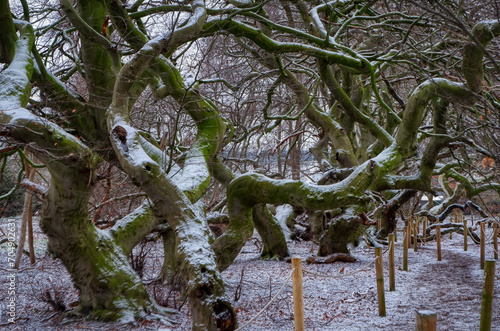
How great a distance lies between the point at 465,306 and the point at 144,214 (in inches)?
183

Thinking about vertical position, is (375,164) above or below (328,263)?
above

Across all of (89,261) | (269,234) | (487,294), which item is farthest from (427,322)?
(269,234)

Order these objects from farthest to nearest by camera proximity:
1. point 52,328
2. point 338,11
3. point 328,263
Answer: point 328,263 → point 338,11 → point 52,328

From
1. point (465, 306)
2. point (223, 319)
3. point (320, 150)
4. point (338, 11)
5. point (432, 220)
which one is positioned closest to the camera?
point (223, 319)

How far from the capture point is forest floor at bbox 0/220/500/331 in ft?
16.1

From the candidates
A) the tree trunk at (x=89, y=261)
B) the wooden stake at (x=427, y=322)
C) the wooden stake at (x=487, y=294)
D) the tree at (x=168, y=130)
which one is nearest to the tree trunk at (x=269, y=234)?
the tree at (x=168, y=130)

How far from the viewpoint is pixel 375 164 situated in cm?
654

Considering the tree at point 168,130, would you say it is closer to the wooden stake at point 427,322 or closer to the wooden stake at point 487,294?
the wooden stake at point 487,294

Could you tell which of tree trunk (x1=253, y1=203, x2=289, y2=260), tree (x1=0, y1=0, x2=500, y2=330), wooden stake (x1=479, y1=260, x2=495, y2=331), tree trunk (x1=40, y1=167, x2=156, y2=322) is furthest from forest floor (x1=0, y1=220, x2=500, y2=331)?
wooden stake (x1=479, y1=260, x2=495, y2=331)

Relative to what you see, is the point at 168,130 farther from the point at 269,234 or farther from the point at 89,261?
the point at 269,234

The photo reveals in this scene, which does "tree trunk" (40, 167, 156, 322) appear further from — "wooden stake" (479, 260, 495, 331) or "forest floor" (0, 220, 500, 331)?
"wooden stake" (479, 260, 495, 331)

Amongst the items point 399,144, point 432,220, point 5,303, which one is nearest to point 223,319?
point 5,303

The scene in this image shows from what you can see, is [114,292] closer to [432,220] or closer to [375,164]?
[375,164]

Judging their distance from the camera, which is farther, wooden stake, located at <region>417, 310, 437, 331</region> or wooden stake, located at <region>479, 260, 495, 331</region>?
wooden stake, located at <region>479, 260, 495, 331</region>
